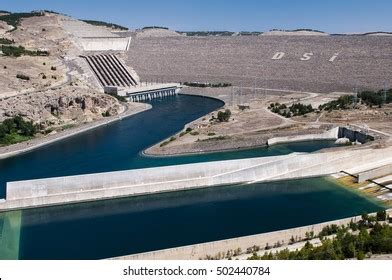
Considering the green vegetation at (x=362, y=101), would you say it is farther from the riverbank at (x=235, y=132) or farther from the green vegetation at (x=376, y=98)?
the riverbank at (x=235, y=132)

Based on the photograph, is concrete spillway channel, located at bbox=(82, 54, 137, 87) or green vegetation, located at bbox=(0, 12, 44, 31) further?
green vegetation, located at bbox=(0, 12, 44, 31)

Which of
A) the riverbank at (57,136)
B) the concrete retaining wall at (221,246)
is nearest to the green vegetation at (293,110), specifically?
the riverbank at (57,136)

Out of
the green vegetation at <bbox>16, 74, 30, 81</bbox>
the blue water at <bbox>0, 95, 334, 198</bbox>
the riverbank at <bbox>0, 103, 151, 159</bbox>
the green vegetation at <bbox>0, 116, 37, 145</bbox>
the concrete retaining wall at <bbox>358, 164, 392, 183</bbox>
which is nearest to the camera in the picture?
the concrete retaining wall at <bbox>358, 164, 392, 183</bbox>

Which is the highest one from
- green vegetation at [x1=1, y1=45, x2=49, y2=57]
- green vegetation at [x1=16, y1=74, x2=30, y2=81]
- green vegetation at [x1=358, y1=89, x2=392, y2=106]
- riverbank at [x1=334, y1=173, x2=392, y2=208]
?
green vegetation at [x1=1, y1=45, x2=49, y2=57]

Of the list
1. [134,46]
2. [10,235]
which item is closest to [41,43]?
[134,46]

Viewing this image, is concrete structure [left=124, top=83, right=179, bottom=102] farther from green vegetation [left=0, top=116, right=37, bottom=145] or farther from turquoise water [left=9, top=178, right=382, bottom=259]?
turquoise water [left=9, top=178, right=382, bottom=259]

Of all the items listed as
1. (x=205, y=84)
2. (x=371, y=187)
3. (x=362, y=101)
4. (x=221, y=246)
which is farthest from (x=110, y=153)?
(x=205, y=84)

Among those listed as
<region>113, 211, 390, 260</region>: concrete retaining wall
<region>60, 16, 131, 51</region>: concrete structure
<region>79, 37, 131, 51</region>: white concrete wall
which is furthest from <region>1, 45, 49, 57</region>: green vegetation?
<region>113, 211, 390, 260</region>: concrete retaining wall

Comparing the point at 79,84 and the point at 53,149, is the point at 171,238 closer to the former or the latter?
the point at 53,149
